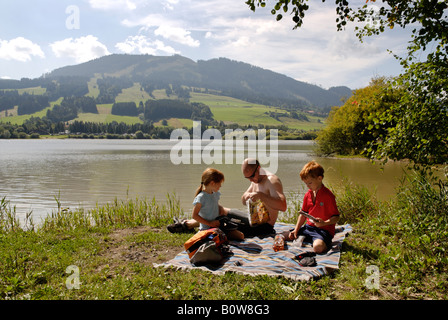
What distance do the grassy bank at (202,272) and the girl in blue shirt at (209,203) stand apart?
0.73 m

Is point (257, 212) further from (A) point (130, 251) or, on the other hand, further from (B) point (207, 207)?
(A) point (130, 251)

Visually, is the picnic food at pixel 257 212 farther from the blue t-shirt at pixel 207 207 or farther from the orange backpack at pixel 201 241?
the orange backpack at pixel 201 241

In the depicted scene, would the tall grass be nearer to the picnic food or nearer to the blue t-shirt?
the blue t-shirt

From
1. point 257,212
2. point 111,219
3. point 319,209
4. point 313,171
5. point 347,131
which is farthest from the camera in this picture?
point 347,131

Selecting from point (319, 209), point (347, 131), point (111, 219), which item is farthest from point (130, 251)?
point (347, 131)

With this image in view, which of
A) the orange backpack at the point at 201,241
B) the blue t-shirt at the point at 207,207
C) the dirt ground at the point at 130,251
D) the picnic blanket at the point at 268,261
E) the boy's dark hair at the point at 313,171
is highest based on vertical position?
the boy's dark hair at the point at 313,171

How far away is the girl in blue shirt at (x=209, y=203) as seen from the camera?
20.4ft

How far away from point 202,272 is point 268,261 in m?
1.08

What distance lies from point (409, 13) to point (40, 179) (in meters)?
22.3

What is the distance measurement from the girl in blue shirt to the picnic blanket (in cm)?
50

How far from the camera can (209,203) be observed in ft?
21.1

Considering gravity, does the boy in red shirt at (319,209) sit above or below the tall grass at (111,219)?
above

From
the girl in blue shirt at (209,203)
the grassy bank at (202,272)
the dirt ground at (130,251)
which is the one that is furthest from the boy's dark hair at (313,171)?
the dirt ground at (130,251)
